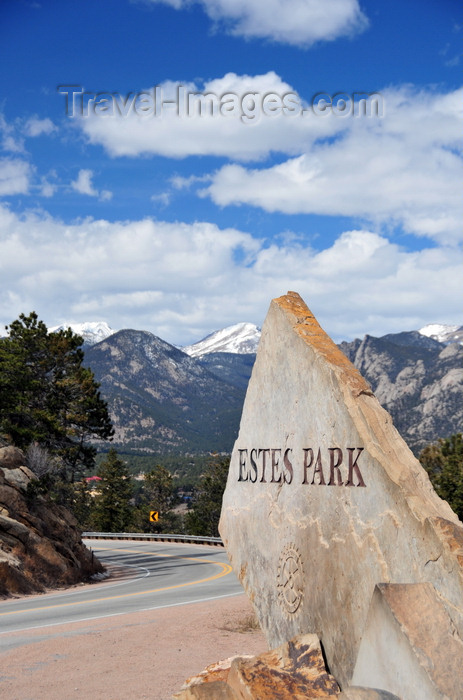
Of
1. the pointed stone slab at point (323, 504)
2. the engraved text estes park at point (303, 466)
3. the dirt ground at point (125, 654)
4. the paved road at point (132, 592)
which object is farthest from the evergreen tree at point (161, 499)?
the pointed stone slab at point (323, 504)

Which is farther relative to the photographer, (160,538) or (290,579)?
(160,538)

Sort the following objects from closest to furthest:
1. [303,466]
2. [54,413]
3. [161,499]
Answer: [303,466], [54,413], [161,499]

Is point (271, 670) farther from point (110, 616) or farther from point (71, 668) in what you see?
point (110, 616)

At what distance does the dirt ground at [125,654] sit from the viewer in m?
8.64

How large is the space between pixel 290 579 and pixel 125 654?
207 inches

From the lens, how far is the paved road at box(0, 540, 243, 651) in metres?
15.0

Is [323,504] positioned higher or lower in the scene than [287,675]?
higher

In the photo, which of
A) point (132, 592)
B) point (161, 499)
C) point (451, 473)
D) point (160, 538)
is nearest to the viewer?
point (132, 592)

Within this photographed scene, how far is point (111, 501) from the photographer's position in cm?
5831

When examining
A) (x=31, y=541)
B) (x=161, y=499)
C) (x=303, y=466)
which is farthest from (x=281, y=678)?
(x=161, y=499)

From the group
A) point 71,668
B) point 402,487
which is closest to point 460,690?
point 402,487

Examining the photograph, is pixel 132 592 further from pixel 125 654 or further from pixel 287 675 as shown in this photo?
pixel 287 675

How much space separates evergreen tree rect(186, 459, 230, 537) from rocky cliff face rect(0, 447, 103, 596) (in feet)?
101

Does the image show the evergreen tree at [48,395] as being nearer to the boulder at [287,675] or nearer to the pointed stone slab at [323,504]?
the pointed stone slab at [323,504]
